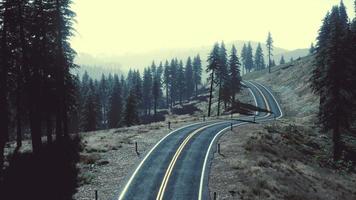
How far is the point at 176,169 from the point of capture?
27.0 meters

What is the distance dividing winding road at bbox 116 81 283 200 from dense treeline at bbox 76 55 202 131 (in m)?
33.7

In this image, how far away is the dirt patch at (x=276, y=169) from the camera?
953 inches

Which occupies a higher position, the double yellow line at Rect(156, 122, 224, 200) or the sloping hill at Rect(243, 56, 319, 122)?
the sloping hill at Rect(243, 56, 319, 122)

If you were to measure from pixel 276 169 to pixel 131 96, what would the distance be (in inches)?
1956

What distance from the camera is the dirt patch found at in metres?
24.2

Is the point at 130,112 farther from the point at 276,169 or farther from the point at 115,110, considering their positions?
the point at 276,169

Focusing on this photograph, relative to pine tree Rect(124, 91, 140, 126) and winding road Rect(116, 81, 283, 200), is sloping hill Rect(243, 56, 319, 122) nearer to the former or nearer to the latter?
winding road Rect(116, 81, 283, 200)

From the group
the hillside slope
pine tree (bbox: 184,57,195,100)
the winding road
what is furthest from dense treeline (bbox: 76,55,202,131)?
the hillside slope

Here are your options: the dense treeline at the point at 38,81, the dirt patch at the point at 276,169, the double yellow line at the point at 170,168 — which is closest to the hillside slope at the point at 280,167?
the dirt patch at the point at 276,169

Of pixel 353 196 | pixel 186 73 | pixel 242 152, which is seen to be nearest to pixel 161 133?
pixel 242 152

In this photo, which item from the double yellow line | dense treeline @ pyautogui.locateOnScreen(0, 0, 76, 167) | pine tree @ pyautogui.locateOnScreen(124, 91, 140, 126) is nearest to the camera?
the double yellow line

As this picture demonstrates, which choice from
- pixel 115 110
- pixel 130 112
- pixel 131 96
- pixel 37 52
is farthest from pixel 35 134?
pixel 115 110

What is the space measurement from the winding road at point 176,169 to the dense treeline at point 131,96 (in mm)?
33746

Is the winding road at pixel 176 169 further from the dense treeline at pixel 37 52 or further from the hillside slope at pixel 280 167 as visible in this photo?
the dense treeline at pixel 37 52
